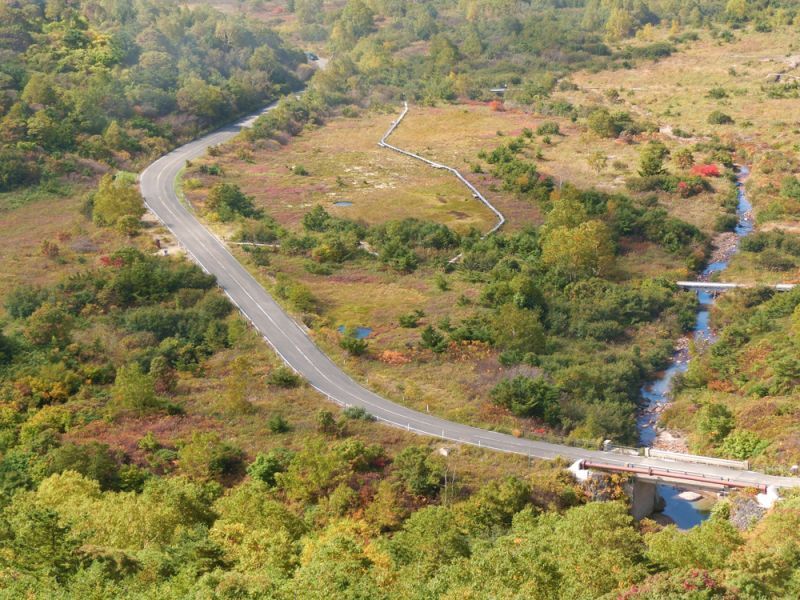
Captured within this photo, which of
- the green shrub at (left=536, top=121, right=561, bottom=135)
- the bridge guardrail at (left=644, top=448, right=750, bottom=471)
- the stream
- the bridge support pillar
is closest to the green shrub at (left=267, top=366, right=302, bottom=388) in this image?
the stream

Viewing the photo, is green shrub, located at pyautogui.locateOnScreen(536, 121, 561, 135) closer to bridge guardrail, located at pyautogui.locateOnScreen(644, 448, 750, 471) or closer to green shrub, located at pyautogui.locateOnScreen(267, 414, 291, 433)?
green shrub, located at pyautogui.locateOnScreen(267, 414, 291, 433)

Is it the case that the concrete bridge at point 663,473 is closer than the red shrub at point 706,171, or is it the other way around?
the concrete bridge at point 663,473

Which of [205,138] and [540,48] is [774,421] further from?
[540,48]

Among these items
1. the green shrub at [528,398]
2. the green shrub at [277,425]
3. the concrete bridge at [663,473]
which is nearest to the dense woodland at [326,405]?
the green shrub at [528,398]

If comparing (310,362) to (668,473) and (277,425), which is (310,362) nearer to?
(277,425)

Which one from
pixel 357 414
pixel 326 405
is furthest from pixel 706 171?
pixel 357 414

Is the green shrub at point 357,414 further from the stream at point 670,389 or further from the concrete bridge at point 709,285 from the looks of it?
the concrete bridge at point 709,285
